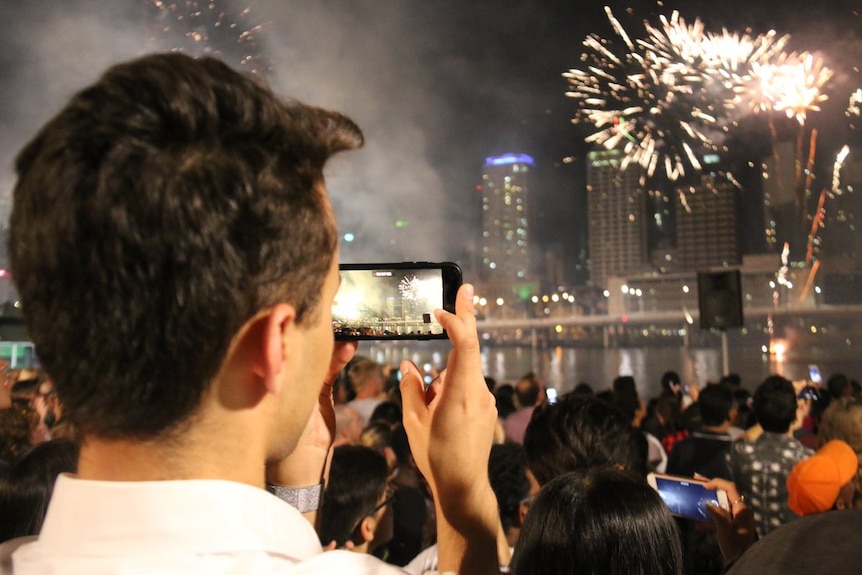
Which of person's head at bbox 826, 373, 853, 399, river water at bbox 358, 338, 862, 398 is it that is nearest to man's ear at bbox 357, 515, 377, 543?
person's head at bbox 826, 373, 853, 399

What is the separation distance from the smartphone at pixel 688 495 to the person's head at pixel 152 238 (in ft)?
5.53

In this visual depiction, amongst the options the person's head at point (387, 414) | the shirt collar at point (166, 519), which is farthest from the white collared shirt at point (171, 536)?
the person's head at point (387, 414)

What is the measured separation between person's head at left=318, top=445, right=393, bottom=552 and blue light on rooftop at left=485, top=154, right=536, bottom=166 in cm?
6320

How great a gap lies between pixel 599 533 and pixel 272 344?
80 centimetres

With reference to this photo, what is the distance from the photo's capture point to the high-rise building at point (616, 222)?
208ft

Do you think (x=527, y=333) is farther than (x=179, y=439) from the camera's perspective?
Yes

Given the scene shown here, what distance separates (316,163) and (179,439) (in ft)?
1.04

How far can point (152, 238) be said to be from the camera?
1.80 ft

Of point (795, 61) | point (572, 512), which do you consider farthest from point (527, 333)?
point (572, 512)

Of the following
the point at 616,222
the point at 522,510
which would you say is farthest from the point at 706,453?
the point at 616,222

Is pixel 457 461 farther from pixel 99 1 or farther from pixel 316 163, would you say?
pixel 99 1

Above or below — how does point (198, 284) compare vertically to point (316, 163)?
below

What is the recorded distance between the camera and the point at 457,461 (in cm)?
81

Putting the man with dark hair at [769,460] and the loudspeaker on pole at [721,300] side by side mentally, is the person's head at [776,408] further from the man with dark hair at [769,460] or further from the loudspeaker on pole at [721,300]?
the loudspeaker on pole at [721,300]
